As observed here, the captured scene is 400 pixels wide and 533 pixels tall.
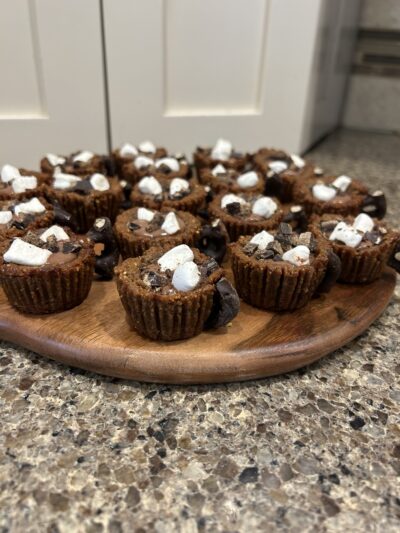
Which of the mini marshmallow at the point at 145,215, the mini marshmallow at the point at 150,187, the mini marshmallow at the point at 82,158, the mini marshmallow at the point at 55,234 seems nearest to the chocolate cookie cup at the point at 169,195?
the mini marshmallow at the point at 150,187

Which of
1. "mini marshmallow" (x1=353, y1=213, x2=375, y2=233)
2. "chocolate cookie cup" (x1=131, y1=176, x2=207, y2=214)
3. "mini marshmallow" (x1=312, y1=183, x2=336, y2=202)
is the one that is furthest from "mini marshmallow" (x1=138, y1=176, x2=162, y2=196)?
"mini marshmallow" (x1=353, y1=213, x2=375, y2=233)

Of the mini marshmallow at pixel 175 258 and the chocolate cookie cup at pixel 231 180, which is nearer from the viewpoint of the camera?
the mini marshmallow at pixel 175 258

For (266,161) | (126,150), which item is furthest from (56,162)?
(266,161)

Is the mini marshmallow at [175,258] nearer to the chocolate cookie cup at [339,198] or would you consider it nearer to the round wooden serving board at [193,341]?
the round wooden serving board at [193,341]

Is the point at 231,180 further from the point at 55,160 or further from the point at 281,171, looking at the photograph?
the point at 55,160

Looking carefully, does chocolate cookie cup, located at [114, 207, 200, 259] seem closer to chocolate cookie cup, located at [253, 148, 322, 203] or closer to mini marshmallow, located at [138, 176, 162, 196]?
mini marshmallow, located at [138, 176, 162, 196]

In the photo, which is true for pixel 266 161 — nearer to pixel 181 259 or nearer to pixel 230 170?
pixel 230 170
